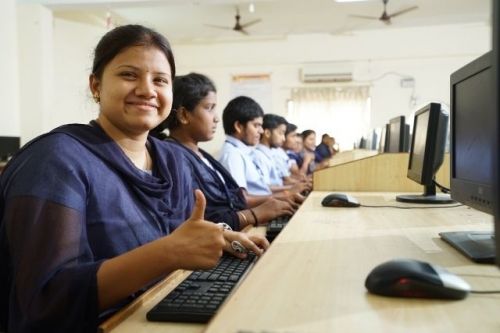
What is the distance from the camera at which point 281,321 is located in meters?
0.52

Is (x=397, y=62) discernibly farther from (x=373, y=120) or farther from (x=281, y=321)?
(x=281, y=321)

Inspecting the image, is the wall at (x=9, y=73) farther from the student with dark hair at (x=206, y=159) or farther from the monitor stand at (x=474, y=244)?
the monitor stand at (x=474, y=244)

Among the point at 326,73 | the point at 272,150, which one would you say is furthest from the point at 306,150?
the point at 272,150

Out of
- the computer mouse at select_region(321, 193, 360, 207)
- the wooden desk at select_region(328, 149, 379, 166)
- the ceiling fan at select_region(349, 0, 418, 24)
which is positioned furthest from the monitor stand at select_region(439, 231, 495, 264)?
the ceiling fan at select_region(349, 0, 418, 24)

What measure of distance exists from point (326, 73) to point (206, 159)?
6242 mm

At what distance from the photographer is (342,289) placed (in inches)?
25.6

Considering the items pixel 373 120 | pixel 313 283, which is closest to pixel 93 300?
pixel 313 283

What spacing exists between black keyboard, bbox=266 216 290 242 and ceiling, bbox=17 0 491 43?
387 centimetres

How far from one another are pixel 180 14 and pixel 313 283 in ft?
21.3

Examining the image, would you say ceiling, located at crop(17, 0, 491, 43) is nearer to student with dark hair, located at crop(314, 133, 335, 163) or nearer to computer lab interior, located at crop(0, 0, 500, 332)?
computer lab interior, located at crop(0, 0, 500, 332)

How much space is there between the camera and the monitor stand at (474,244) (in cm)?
83

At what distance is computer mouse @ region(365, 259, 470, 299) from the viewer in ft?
1.98

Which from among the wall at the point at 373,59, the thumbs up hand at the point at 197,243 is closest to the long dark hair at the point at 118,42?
the thumbs up hand at the point at 197,243

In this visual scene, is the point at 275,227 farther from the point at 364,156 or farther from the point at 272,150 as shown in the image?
the point at 272,150
